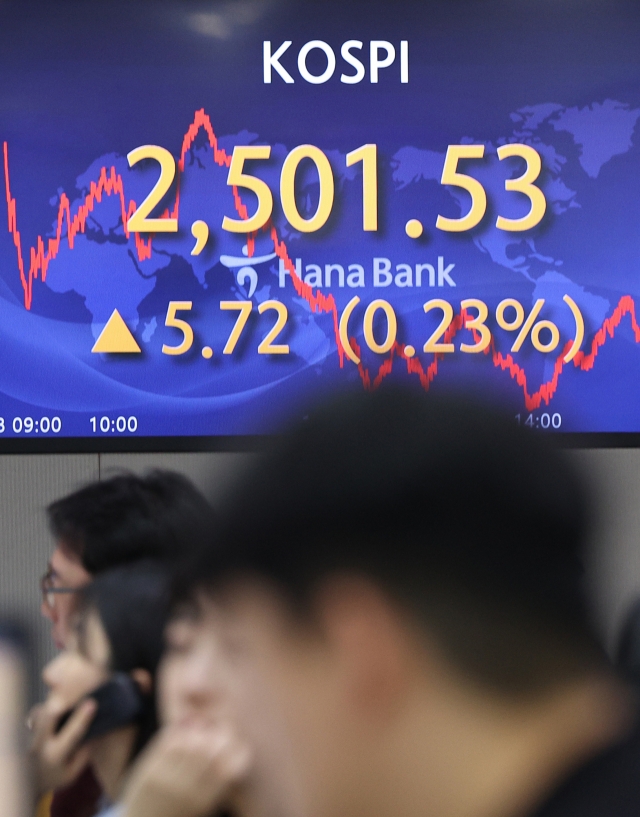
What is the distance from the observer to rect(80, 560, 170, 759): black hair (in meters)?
1.15

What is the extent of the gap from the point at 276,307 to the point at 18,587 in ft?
3.51

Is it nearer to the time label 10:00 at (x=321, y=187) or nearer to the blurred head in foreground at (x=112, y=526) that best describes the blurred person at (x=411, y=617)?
the blurred head in foreground at (x=112, y=526)

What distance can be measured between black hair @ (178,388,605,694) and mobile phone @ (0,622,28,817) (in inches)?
19.9

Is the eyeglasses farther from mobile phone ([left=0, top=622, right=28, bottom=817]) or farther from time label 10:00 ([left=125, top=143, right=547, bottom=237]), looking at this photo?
time label 10:00 ([left=125, top=143, right=547, bottom=237])

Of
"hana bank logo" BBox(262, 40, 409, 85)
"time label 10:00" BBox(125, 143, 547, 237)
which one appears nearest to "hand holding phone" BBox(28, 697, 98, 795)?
"time label 10:00" BBox(125, 143, 547, 237)

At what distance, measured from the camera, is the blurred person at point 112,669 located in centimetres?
116

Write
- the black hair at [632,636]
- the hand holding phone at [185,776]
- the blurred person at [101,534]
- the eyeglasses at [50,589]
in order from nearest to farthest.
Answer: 1. the hand holding phone at [185,776]
2. the black hair at [632,636]
3. the blurred person at [101,534]
4. the eyeglasses at [50,589]

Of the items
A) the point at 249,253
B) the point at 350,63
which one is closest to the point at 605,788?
the point at 249,253

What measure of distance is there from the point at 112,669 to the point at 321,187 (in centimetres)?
191

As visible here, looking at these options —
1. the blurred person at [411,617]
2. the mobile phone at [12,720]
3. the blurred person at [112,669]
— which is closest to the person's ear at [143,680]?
the blurred person at [112,669]

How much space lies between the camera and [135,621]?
1.22 metres

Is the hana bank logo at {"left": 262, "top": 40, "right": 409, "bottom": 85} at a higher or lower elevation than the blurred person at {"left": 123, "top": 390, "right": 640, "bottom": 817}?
higher

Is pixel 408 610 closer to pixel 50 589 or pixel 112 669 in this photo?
pixel 112 669

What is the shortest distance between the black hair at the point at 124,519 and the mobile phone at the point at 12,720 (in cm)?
37
